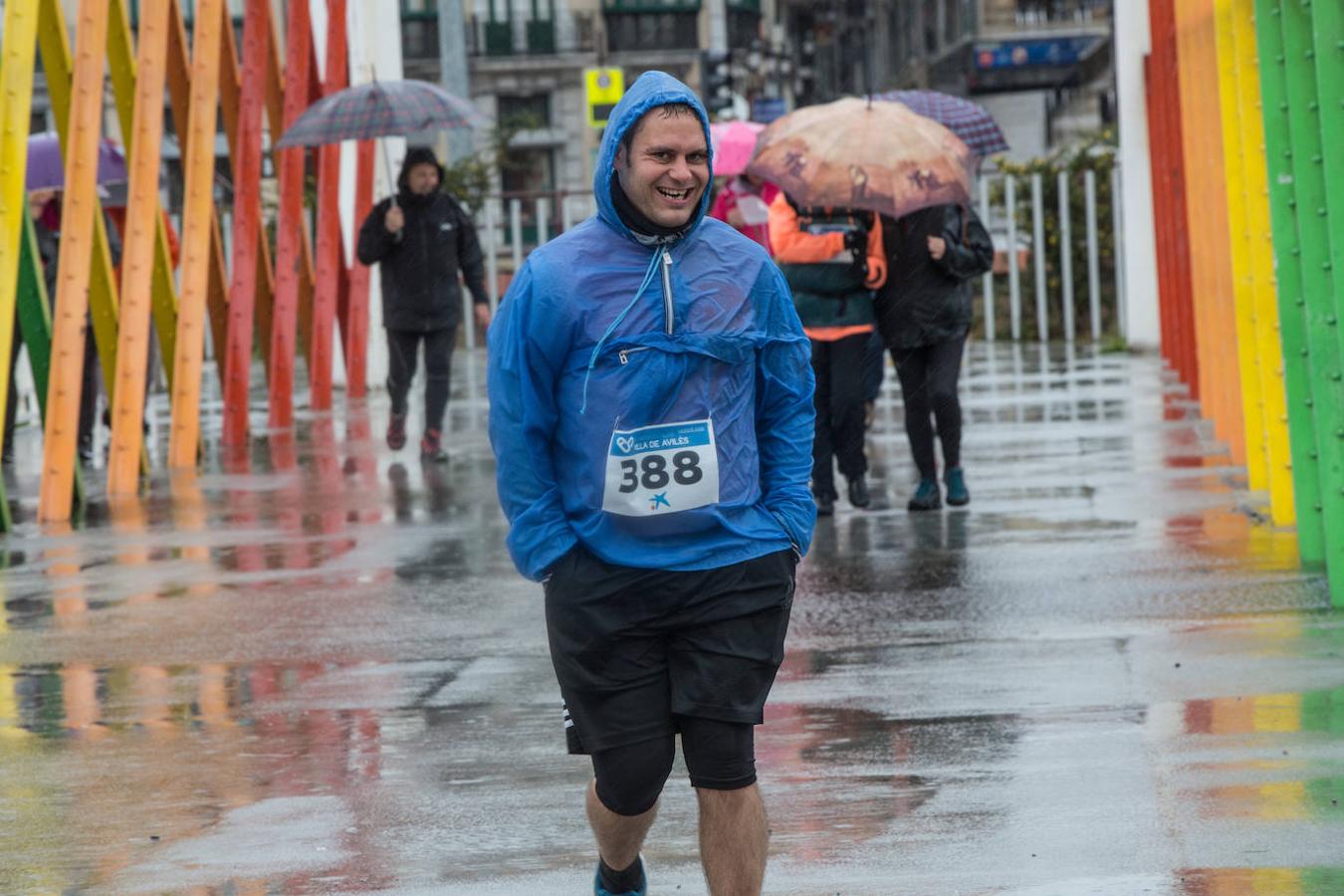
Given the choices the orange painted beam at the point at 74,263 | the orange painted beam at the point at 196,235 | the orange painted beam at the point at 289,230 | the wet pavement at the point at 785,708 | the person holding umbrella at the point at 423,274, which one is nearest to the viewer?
the wet pavement at the point at 785,708

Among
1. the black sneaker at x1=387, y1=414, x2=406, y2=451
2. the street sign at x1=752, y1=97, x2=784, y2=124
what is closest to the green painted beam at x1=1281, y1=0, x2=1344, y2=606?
the black sneaker at x1=387, y1=414, x2=406, y2=451

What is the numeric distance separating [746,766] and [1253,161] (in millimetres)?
6455

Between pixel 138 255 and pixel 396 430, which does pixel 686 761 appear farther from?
pixel 396 430

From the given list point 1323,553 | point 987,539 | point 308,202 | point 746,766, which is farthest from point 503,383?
point 308,202

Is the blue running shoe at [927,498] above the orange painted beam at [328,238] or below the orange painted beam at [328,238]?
below

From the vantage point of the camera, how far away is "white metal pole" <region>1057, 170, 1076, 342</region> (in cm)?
2503

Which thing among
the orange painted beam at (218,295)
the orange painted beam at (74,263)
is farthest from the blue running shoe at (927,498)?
the orange painted beam at (218,295)

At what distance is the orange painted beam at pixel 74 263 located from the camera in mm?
12719

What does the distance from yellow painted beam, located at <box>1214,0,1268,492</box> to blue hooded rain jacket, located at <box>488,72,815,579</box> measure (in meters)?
6.68

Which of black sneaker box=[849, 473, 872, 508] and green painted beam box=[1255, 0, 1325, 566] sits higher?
green painted beam box=[1255, 0, 1325, 566]

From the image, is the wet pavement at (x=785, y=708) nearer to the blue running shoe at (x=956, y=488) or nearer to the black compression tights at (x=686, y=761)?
the blue running shoe at (x=956, y=488)

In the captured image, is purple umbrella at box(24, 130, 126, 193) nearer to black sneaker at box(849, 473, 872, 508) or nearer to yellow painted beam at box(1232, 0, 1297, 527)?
black sneaker at box(849, 473, 872, 508)

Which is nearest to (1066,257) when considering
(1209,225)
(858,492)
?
(1209,225)

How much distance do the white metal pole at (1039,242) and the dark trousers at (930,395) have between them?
45.6ft
